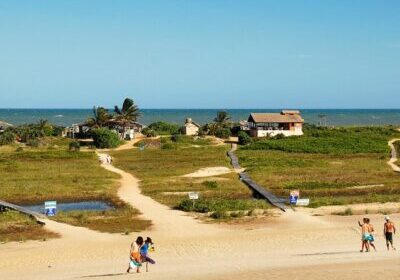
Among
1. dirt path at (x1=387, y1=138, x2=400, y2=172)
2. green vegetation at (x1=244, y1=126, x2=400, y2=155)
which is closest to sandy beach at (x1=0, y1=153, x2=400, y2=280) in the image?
dirt path at (x1=387, y1=138, x2=400, y2=172)

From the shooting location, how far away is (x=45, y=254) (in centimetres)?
2591

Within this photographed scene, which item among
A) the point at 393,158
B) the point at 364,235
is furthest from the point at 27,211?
the point at 393,158

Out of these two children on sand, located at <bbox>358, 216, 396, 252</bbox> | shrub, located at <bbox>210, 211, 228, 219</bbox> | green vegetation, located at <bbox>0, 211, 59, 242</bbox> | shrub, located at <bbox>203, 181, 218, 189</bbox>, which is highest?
two children on sand, located at <bbox>358, 216, 396, 252</bbox>

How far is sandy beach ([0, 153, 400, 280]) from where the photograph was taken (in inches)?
877

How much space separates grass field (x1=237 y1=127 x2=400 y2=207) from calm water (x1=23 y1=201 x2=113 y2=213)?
1298cm

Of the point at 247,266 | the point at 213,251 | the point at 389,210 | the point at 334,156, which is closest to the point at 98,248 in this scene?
the point at 213,251

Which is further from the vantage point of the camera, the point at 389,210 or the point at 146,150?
the point at 146,150

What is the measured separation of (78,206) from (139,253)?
19211 millimetres

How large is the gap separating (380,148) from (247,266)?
51.6 m

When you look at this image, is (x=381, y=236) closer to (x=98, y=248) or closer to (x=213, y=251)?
(x=213, y=251)

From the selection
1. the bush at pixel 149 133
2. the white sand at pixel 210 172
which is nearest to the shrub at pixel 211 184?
the white sand at pixel 210 172

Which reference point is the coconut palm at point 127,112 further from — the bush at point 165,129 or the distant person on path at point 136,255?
the distant person on path at point 136,255

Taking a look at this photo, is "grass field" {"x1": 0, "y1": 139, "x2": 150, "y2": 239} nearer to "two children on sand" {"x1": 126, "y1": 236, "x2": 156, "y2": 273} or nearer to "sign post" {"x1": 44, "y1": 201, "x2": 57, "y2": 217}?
"sign post" {"x1": 44, "y1": 201, "x2": 57, "y2": 217}

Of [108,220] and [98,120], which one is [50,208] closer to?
[108,220]
